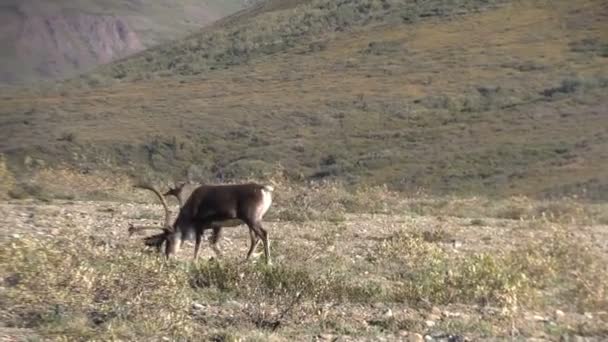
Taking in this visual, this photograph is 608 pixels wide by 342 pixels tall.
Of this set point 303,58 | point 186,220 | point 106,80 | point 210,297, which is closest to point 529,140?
point 303,58

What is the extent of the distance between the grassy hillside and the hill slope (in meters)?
66.5

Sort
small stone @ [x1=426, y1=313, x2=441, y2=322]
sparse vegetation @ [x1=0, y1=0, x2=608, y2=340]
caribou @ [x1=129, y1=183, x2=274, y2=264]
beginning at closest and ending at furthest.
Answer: sparse vegetation @ [x1=0, y1=0, x2=608, y2=340] → small stone @ [x1=426, y1=313, x2=441, y2=322] → caribou @ [x1=129, y1=183, x2=274, y2=264]

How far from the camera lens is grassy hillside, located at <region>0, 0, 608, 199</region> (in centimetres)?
3678

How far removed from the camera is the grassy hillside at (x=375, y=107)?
121 ft

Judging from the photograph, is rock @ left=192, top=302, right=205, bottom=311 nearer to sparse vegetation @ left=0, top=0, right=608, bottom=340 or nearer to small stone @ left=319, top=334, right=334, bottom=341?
sparse vegetation @ left=0, top=0, right=608, bottom=340

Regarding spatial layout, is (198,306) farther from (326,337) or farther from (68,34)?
(68,34)

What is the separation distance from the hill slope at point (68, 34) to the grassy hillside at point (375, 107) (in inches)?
2617

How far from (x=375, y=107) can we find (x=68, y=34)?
10427 cm

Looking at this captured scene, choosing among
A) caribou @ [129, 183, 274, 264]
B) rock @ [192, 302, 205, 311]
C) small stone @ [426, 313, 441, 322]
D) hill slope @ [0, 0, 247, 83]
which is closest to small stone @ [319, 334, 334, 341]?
small stone @ [426, 313, 441, 322]

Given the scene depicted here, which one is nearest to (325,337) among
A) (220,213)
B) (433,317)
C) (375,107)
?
(433,317)

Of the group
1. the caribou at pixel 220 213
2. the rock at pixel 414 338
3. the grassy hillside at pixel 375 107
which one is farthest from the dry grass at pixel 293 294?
the grassy hillside at pixel 375 107

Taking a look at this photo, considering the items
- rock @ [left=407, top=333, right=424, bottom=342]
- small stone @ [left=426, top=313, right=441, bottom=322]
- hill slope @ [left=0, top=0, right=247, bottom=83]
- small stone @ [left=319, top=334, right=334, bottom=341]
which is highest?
small stone @ [left=319, top=334, right=334, bottom=341]

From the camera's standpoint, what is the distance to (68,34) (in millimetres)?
144375

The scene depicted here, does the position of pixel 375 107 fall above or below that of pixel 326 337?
below
